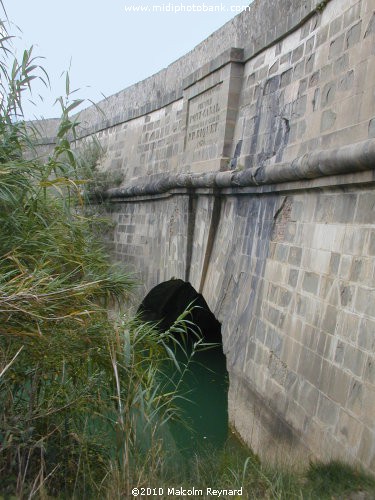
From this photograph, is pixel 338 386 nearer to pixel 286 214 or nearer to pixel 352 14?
pixel 286 214

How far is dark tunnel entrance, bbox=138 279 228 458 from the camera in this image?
6.98 m

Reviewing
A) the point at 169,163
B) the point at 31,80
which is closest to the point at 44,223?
the point at 31,80

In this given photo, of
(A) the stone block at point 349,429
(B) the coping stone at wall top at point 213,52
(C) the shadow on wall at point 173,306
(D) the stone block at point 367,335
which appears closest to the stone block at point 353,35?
(B) the coping stone at wall top at point 213,52

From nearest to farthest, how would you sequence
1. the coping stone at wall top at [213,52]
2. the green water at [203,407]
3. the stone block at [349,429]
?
the stone block at [349,429]
the coping stone at wall top at [213,52]
the green water at [203,407]

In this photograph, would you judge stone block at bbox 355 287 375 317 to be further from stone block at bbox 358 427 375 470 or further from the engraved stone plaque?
the engraved stone plaque

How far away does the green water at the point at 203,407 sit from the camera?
6.65m

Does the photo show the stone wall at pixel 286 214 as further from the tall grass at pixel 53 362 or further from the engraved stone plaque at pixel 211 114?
the tall grass at pixel 53 362

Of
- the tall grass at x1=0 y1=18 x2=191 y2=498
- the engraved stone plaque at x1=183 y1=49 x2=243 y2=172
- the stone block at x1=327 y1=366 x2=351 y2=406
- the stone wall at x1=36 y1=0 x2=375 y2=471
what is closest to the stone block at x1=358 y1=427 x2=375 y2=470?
the stone wall at x1=36 y1=0 x2=375 y2=471

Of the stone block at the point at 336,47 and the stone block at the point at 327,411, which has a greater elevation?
the stone block at the point at 336,47

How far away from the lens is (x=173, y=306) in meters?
10.8

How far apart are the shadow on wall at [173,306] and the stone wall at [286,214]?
0.77 metres

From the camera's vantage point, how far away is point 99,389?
14.3 feet

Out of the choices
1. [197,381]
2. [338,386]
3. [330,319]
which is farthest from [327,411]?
[197,381]

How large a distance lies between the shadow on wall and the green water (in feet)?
1.58
